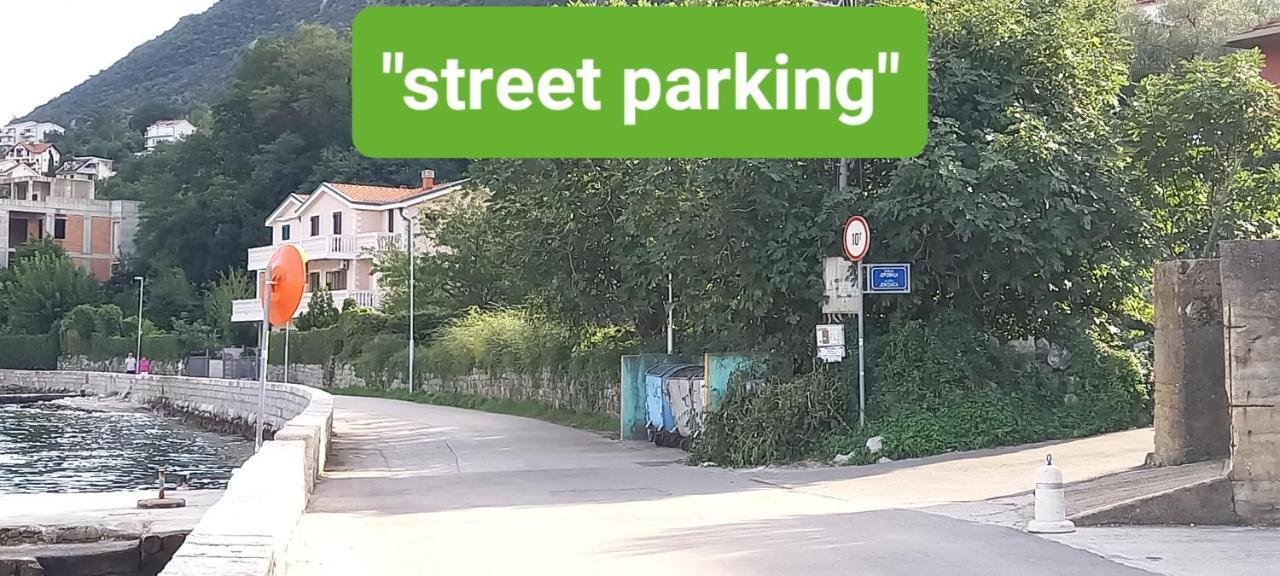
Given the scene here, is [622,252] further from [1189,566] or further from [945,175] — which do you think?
[1189,566]

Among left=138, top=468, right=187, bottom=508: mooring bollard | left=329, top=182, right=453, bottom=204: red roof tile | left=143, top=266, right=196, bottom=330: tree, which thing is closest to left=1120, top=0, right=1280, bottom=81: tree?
left=138, top=468, right=187, bottom=508: mooring bollard

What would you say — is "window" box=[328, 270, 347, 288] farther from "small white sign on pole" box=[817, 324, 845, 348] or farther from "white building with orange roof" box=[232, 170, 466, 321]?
"small white sign on pole" box=[817, 324, 845, 348]

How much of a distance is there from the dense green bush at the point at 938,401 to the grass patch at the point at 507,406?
869 centimetres

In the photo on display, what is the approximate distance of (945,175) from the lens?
1883 cm

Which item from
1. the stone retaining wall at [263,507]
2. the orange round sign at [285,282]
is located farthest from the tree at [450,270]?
the orange round sign at [285,282]

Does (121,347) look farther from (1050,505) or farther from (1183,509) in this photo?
(1183,509)

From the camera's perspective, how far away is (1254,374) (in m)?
12.0

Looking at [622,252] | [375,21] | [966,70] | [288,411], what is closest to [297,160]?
[288,411]

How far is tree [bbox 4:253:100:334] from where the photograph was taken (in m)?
90.5

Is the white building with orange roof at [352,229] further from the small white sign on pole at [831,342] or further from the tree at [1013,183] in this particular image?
the small white sign on pole at [831,342]

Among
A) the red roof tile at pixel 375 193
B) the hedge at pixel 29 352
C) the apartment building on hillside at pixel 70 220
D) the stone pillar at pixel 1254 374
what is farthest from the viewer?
the apartment building on hillside at pixel 70 220

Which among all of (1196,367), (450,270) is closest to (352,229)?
(450,270)

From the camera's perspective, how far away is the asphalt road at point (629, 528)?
10625 millimetres

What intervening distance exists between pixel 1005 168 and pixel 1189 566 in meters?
9.84
